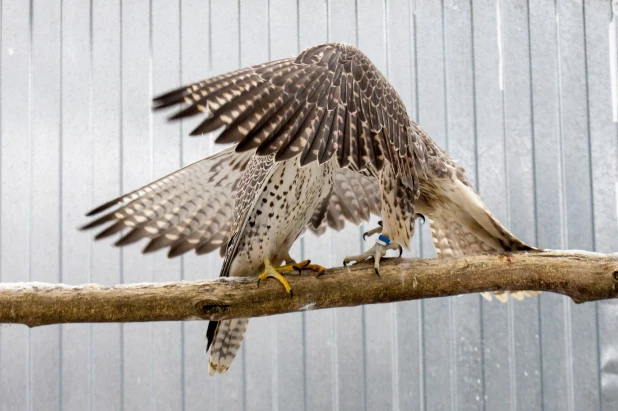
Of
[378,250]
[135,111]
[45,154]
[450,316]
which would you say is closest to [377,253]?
[378,250]

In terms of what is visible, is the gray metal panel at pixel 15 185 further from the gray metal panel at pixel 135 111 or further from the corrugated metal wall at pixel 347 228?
the gray metal panel at pixel 135 111

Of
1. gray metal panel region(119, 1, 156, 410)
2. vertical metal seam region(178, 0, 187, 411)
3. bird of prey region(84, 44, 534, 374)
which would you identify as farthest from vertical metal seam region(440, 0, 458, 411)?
gray metal panel region(119, 1, 156, 410)

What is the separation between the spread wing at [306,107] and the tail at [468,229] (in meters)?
0.60

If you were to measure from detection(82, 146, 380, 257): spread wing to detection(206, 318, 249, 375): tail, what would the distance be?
17.4 inches

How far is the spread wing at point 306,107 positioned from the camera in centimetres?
154

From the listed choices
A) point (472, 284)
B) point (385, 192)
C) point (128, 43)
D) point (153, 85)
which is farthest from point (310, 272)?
point (128, 43)

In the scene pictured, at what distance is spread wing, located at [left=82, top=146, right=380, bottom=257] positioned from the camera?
2.64m

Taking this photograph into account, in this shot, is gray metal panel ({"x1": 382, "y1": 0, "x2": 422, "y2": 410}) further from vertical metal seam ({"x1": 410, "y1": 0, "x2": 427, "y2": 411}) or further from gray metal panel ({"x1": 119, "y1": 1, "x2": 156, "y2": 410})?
gray metal panel ({"x1": 119, "y1": 1, "x2": 156, "y2": 410})

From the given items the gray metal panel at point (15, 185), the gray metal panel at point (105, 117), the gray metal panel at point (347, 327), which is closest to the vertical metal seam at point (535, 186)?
the gray metal panel at point (347, 327)

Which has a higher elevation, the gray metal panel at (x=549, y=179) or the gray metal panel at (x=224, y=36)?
the gray metal panel at (x=224, y=36)

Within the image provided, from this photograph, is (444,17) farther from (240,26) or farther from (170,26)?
(170,26)

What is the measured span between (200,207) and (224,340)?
26.9 inches

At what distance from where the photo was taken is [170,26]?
3.31m

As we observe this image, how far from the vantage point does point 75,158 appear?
326 centimetres
